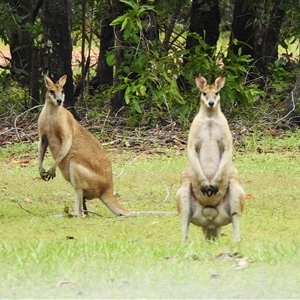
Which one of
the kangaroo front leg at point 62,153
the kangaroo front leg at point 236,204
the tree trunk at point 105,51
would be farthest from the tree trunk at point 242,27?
the kangaroo front leg at point 236,204

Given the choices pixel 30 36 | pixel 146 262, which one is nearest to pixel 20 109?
pixel 30 36

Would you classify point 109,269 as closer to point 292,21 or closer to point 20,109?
point 20,109

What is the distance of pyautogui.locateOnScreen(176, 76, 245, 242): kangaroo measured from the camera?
6.75 metres

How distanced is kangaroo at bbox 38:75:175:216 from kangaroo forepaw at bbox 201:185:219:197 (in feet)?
6.06

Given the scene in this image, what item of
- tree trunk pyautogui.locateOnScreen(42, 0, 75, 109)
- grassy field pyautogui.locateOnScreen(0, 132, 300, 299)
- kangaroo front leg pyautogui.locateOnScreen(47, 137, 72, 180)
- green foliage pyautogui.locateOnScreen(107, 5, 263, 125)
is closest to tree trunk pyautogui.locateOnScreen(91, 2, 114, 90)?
tree trunk pyautogui.locateOnScreen(42, 0, 75, 109)

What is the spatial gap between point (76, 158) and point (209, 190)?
8.63ft

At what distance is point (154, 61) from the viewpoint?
13.3 meters

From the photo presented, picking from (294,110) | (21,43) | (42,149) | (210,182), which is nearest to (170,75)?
(294,110)

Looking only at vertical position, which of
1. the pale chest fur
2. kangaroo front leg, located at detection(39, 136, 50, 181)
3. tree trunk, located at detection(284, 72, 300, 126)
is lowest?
tree trunk, located at detection(284, 72, 300, 126)

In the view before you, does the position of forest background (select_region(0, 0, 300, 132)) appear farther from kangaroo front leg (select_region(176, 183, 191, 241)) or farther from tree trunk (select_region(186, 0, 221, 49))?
kangaroo front leg (select_region(176, 183, 191, 241))

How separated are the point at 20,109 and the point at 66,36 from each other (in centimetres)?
222

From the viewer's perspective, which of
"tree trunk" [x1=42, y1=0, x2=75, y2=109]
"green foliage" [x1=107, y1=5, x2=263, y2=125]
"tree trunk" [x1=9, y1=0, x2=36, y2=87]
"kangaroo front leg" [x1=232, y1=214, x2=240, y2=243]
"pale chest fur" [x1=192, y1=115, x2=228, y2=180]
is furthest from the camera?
"tree trunk" [x1=9, y1=0, x2=36, y2=87]

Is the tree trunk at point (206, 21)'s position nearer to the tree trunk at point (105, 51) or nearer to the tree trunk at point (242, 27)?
the tree trunk at point (242, 27)

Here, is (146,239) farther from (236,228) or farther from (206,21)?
(206,21)
